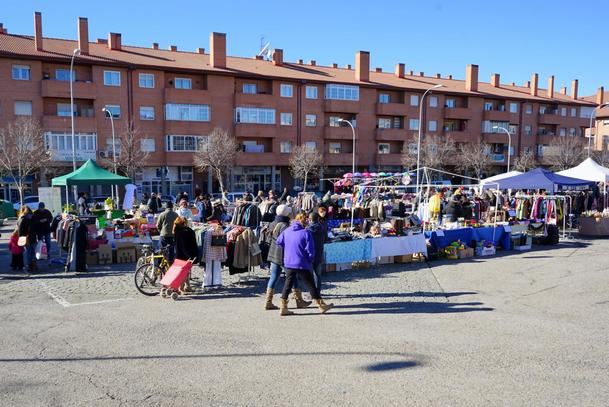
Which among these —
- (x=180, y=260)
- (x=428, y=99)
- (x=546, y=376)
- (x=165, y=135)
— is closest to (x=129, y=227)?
(x=180, y=260)

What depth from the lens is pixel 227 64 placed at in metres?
46.7

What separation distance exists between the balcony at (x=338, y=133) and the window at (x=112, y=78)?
2013 centimetres

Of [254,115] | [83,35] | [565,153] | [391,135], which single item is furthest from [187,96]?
[565,153]

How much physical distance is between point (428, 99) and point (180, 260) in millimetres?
50260

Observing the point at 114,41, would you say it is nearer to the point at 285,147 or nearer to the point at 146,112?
the point at 146,112

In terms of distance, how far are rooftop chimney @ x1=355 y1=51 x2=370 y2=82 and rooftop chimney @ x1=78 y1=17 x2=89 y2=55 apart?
26.9 m

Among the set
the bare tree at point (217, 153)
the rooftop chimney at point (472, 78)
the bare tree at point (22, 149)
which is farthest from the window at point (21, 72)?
the rooftop chimney at point (472, 78)

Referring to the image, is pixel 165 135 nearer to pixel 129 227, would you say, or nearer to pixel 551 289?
pixel 129 227

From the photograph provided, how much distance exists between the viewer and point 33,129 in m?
33.6

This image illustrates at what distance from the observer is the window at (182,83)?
42688 mm

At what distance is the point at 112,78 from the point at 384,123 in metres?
28.2

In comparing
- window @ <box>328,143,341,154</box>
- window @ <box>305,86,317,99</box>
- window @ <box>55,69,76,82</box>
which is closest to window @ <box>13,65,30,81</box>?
window @ <box>55,69,76,82</box>

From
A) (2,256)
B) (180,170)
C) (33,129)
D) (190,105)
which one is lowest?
(2,256)

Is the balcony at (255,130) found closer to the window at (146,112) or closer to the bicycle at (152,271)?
the window at (146,112)
